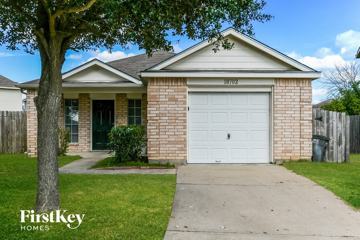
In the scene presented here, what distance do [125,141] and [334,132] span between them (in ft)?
23.6

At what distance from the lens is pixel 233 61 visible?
13.0 m

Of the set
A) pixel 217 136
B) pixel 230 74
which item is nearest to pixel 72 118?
pixel 217 136

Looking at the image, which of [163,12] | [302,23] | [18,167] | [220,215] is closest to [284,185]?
[220,215]

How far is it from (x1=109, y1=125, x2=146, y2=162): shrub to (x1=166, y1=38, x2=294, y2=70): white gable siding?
262 cm

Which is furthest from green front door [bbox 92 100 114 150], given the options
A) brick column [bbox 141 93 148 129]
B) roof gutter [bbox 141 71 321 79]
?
roof gutter [bbox 141 71 321 79]

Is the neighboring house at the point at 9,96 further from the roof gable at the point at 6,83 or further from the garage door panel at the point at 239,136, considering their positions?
the garage door panel at the point at 239,136

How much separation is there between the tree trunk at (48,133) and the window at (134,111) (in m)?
10.4

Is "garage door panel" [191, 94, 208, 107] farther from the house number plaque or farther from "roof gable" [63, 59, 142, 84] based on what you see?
"roof gable" [63, 59, 142, 84]

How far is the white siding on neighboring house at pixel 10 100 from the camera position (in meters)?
29.2

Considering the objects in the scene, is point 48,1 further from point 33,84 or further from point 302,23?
point 302,23

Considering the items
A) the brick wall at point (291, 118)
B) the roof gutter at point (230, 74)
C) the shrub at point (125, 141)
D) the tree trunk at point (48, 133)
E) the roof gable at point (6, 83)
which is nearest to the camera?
the tree trunk at point (48, 133)

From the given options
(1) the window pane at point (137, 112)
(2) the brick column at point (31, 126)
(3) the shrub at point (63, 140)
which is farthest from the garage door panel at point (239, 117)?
(2) the brick column at point (31, 126)

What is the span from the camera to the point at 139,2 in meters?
5.77

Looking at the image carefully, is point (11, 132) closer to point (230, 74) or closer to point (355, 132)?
point (230, 74)
